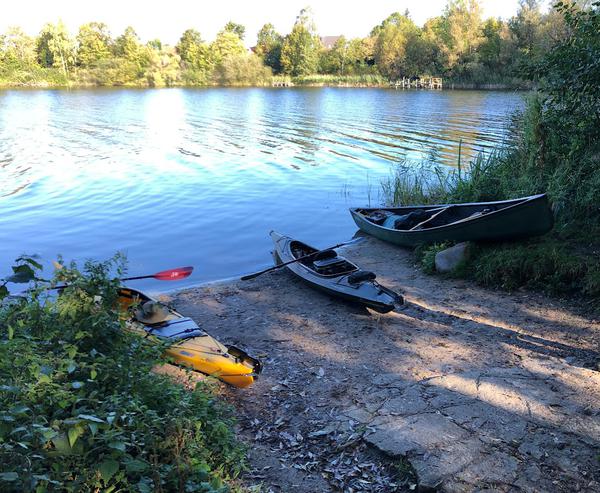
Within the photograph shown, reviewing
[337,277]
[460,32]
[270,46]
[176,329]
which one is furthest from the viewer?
[270,46]

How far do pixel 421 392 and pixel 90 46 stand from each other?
86.1 m

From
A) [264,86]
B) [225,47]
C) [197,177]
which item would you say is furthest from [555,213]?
[225,47]

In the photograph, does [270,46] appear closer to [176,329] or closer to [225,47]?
[225,47]

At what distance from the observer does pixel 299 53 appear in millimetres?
80562

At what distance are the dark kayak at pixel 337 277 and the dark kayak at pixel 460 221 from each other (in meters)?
1.74

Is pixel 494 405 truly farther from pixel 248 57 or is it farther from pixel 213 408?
pixel 248 57

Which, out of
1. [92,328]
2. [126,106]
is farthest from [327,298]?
[126,106]

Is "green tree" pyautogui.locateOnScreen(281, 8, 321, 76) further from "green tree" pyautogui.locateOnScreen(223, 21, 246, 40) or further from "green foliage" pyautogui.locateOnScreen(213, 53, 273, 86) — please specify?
"green tree" pyautogui.locateOnScreen(223, 21, 246, 40)

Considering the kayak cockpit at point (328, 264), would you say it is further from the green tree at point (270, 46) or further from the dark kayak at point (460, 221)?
the green tree at point (270, 46)

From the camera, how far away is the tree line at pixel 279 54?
2444 inches

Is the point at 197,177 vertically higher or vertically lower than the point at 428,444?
higher

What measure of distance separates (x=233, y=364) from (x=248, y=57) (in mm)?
76542

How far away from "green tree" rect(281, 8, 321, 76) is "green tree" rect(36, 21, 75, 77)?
3258cm

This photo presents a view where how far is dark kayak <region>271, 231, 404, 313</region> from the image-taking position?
662 centimetres
